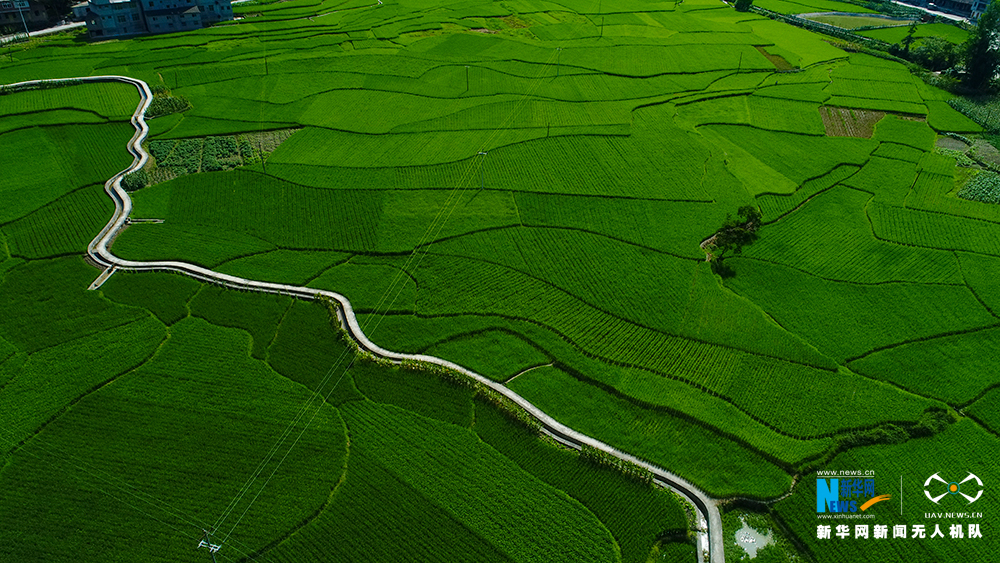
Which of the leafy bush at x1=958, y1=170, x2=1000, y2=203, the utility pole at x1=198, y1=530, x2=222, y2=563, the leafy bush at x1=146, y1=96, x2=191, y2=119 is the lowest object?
the utility pole at x1=198, y1=530, x2=222, y2=563

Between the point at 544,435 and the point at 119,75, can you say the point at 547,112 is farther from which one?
the point at 119,75

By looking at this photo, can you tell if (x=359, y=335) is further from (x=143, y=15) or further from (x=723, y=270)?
(x=143, y=15)

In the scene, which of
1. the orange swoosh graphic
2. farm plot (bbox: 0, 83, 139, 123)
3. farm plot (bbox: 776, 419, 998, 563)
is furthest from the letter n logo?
farm plot (bbox: 0, 83, 139, 123)

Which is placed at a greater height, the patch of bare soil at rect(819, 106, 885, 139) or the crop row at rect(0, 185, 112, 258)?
the crop row at rect(0, 185, 112, 258)

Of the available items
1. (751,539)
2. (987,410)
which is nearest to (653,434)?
(751,539)

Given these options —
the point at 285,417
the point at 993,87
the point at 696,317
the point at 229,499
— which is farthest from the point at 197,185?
the point at 993,87

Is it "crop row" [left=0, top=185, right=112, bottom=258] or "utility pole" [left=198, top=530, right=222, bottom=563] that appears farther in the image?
"crop row" [left=0, top=185, right=112, bottom=258]

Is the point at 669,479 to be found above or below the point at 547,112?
below

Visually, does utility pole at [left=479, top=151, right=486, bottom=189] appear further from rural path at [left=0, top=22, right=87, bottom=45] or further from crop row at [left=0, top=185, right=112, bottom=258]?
rural path at [left=0, top=22, right=87, bottom=45]
